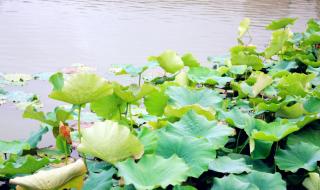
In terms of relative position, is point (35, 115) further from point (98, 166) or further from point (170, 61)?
point (170, 61)

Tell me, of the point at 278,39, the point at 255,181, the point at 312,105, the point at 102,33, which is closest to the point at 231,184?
the point at 255,181

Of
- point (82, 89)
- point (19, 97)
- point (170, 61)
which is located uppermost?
point (82, 89)

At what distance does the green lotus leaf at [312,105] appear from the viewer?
1378 mm

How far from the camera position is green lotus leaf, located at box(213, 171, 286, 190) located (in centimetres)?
94

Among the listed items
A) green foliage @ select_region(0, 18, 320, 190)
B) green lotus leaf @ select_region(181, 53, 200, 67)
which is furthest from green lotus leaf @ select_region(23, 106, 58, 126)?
green lotus leaf @ select_region(181, 53, 200, 67)

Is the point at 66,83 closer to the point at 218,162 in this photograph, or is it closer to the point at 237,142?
the point at 218,162

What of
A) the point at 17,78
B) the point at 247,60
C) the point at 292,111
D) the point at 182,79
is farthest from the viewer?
the point at 17,78

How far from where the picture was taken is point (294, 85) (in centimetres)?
155

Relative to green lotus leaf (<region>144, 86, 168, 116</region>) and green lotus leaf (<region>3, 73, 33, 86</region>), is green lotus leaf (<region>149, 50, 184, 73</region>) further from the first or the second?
green lotus leaf (<region>3, 73, 33, 86</region>)

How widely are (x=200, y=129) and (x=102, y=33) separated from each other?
2674mm

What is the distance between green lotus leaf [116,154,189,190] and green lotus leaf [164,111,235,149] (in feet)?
0.78

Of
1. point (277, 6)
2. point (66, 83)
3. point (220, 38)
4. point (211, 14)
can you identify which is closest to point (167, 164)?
point (66, 83)

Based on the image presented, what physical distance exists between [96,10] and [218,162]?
4168 mm

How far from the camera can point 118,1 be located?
6.10 m
